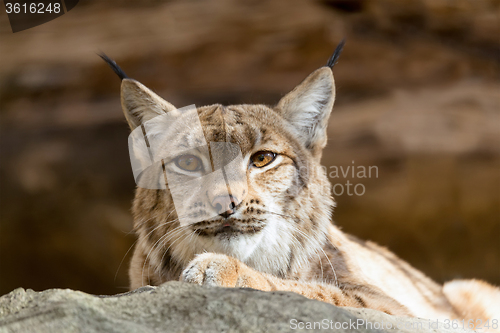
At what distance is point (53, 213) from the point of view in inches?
271

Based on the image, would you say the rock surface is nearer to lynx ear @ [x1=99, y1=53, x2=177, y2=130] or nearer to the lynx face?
the lynx face

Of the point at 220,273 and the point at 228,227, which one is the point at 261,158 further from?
the point at 220,273

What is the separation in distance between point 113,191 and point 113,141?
75cm

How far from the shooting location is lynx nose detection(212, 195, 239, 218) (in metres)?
2.49

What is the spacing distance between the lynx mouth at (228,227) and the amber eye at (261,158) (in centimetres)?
47

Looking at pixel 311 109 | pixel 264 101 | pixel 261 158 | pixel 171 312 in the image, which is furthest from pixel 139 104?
pixel 264 101

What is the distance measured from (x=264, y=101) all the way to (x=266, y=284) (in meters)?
4.41

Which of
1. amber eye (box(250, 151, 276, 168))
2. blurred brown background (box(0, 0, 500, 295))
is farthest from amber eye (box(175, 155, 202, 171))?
blurred brown background (box(0, 0, 500, 295))

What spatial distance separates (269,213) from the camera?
2.74m

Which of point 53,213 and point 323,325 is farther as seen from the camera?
point 53,213

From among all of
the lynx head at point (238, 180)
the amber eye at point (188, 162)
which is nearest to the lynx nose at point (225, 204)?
the lynx head at point (238, 180)

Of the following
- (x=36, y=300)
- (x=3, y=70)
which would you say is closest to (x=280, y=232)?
(x=36, y=300)

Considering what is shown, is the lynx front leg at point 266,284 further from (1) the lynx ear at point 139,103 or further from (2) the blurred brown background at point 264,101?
(2) the blurred brown background at point 264,101

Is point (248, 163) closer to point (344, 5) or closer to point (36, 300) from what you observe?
point (36, 300)
